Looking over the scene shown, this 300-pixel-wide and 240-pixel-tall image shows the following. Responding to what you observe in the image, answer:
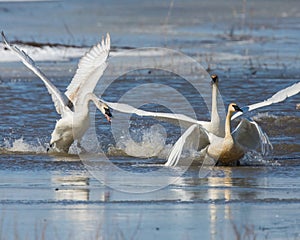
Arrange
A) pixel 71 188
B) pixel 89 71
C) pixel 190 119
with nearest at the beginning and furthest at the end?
pixel 71 188 → pixel 190 119 → pixel 89 71

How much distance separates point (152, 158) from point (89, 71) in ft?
5.68

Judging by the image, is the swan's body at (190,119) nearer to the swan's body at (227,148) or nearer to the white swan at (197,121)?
the white swan at (197,121)

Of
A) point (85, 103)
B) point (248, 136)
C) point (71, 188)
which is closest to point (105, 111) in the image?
point (85, 103)

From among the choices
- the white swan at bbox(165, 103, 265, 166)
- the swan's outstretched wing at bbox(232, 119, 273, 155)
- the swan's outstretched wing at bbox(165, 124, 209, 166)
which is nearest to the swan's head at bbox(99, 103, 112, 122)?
the swan's outstretched wing at bbox(165, 124, 209, 166)

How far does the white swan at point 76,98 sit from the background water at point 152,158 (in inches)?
12.5

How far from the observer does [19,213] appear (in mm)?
8445

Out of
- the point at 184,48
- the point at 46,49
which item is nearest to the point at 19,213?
the point at 46,49

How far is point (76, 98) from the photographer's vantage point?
1338cm

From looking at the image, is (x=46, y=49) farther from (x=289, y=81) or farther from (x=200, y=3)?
(x=200, y=3)

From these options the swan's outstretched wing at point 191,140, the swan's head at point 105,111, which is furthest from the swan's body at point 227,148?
the swan's head at point 105,111

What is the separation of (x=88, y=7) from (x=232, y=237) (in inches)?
1499

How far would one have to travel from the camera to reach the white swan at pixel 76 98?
12.8 m

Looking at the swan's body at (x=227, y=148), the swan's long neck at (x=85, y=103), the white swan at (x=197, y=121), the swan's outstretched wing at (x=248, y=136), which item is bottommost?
the swan's body at (x=227, y=148)

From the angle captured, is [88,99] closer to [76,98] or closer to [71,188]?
[76,98]
